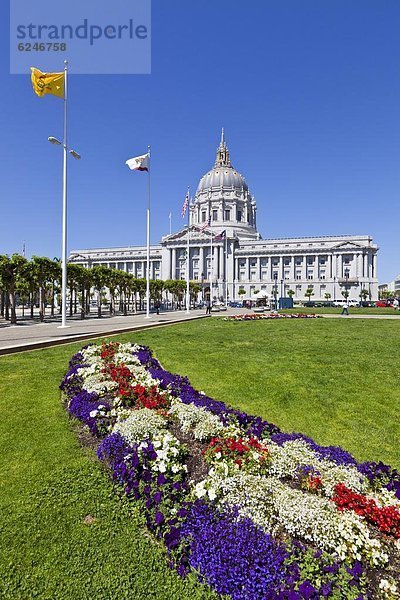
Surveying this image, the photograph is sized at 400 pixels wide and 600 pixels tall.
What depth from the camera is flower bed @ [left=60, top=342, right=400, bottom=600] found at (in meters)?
3.25

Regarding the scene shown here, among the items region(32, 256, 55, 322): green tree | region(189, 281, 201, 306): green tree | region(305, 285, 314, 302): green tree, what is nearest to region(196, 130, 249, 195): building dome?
region(305, 285, 314, 302): green tree

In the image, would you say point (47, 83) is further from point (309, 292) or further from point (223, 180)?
point (223, 180)

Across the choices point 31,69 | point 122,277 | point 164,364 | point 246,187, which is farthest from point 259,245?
point 164,364

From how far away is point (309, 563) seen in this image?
130 inches

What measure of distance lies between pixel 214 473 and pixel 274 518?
0.93 m

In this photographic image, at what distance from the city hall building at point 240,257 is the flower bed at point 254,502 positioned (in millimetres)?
103973

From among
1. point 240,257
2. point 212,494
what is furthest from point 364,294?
point 212,494

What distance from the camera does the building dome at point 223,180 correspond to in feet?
469

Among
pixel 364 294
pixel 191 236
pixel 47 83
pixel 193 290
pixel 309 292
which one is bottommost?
pixel 364 294

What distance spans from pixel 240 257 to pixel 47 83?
108670 millimetres

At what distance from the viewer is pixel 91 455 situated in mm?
5762

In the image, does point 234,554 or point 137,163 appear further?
point 137,163

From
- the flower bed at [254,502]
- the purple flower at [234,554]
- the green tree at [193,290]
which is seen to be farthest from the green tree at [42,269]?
the green tree at [193,290]

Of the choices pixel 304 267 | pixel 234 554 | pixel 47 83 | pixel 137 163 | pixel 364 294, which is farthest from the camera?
pixel 304 267
